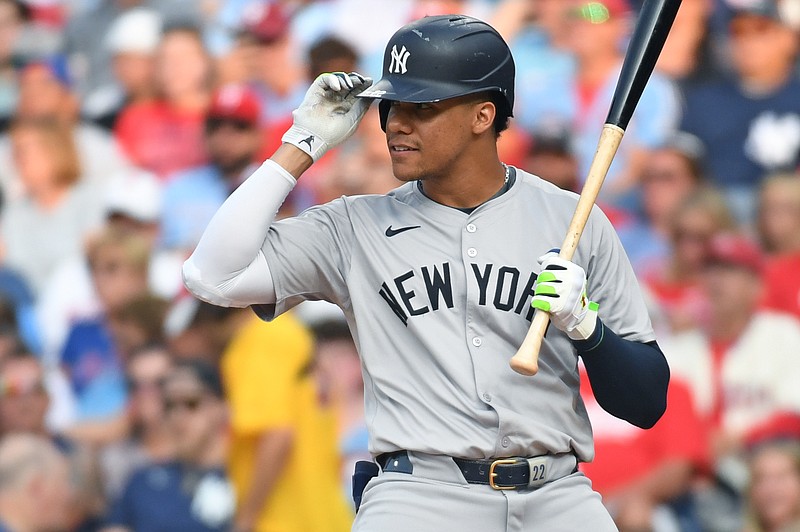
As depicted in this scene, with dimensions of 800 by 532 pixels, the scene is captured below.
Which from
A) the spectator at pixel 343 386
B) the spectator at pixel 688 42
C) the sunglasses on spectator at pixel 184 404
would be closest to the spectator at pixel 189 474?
the sunglasses on spectator at pixel 184 404

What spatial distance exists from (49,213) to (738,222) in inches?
151

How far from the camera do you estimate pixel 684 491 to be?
5664 millimetres

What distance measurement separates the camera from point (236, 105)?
7.11m

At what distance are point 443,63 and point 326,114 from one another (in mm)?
337

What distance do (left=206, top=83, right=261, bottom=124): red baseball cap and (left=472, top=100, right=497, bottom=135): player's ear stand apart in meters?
3.95

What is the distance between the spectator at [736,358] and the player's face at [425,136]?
2.88 metres

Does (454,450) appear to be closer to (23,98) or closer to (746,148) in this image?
(746,148)

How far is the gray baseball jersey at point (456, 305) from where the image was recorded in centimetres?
307

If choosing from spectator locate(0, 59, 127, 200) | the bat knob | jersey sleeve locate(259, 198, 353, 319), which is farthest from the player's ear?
spectator locate(0, 59, 127, 200)

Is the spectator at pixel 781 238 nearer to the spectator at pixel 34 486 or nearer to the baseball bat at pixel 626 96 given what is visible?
the baseball bat at pixel 626 96

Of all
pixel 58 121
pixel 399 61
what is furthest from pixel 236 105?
pixel 399 61

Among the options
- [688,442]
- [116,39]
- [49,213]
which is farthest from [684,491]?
[116,39]

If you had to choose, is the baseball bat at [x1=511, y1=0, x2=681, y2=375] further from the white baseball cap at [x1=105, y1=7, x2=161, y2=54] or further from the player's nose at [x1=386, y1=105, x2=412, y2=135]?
the white baseball cap at [x1=105, y1=7, x2=161, y2=54]

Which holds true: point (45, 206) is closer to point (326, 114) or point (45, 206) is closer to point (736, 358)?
point (736, 358)
